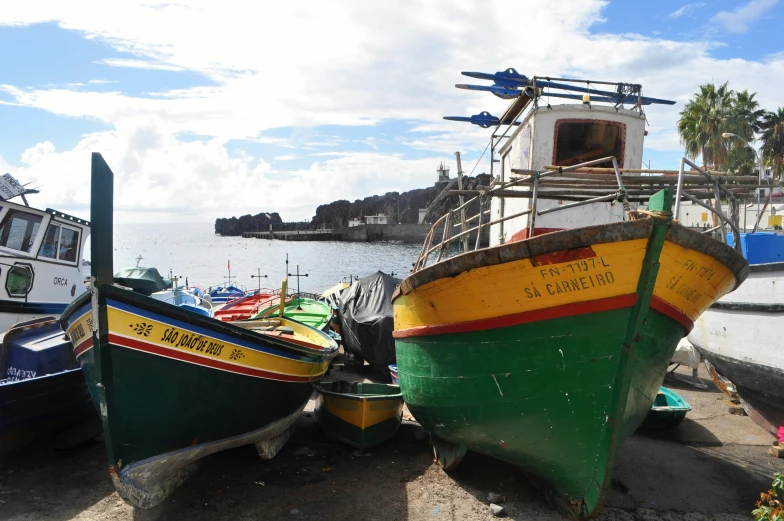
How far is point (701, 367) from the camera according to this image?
1173cm

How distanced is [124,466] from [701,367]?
11.4 meters

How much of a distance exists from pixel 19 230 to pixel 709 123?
35245 mm

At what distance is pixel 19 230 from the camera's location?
10.8 m

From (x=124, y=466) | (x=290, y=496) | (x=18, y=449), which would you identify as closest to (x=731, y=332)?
(x=290, y=496)

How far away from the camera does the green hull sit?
→ 4.82m

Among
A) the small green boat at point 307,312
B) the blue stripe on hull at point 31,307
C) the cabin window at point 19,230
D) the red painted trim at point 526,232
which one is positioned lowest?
the small green boat at point 307,312

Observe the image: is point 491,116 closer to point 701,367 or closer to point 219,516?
point 701,367

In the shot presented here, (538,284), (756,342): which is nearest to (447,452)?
(538,284)

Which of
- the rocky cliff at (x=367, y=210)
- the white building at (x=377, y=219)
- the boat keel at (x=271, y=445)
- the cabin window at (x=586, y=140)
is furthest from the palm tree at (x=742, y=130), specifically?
the white building at (x=377, y=219)

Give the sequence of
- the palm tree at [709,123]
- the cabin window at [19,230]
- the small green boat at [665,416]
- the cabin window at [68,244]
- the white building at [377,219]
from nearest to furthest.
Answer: the small green boat at [665,416] < the cabin window at [19,230] < the cabin window at [68,244] < the palm tree at [709,123] < the white building at [377,219]

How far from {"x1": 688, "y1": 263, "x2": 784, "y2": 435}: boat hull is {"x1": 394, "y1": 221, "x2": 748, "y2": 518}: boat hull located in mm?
2000

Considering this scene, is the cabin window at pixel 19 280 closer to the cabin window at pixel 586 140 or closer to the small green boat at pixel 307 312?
the small green boat at pixel 307 312

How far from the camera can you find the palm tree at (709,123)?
31.8 metres

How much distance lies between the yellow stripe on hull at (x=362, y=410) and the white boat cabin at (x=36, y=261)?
725cm
